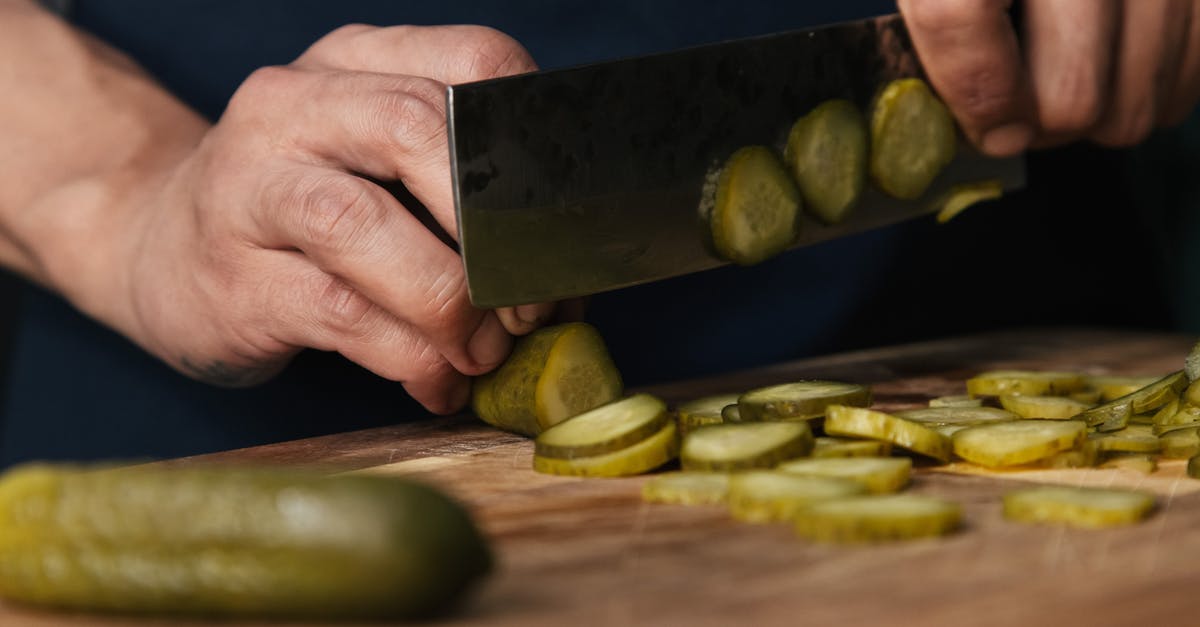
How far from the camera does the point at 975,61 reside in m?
2.04

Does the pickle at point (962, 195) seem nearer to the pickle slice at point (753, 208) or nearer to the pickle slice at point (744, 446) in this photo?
the pickle slice at point (753, 208)

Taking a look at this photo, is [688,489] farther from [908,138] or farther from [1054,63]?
[1054,63]

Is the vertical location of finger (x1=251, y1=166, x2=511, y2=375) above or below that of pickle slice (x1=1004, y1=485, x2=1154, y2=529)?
above

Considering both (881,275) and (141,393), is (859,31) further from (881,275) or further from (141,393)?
(141,393)

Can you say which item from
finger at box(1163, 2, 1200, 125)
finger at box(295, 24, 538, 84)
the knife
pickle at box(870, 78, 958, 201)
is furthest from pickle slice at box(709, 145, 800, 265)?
finger at box(1163, 2, 1200, 125)

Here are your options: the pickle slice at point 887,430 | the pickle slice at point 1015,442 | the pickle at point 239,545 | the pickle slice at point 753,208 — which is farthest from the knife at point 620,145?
the pickle at point 239,545

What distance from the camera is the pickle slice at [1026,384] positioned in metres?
1.95

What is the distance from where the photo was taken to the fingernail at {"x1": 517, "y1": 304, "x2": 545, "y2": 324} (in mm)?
1744

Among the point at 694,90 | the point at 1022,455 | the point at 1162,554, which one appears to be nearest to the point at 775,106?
the point at 694,90

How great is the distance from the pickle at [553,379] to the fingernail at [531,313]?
0.02m

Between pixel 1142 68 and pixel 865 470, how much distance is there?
45.9 inches

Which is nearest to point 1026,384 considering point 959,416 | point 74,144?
point 959,416

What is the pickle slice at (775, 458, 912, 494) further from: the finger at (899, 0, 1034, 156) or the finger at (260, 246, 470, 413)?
the finger at (899, 0, 1034, 156)

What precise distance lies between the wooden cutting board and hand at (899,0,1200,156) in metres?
0.75
